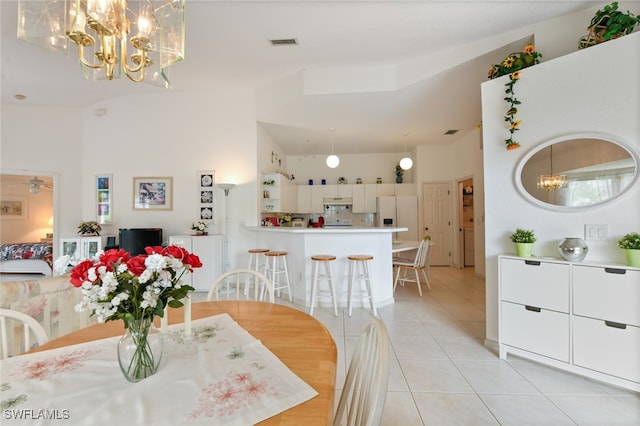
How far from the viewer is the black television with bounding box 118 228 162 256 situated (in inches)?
168

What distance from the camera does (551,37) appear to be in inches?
99.6

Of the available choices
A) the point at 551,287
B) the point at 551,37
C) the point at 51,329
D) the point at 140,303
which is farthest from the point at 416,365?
the point at 551,37

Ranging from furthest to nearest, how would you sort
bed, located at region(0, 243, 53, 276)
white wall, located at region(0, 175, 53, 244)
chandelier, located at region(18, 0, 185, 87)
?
1. white wall, located at region(0, 175, 53, 244)
2. bed, located at region(0, 243, 53, 276)
3. chandelier, located at region(18, 0, 185, 87)

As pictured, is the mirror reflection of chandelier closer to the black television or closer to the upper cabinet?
the upper cabinet

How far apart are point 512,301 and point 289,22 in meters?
3.37

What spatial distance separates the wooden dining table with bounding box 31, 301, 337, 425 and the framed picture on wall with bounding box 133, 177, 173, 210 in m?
3.65

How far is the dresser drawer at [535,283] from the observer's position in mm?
2049

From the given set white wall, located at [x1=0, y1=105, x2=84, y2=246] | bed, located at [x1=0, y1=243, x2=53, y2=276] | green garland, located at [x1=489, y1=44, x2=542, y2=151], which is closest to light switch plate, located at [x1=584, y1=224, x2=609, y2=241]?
green garland, located at [x1=489, y1=44, x2=542, y2=151]

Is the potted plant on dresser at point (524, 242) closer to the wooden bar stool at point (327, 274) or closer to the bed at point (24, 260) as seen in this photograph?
the wooden bar stool at point (327, 274)

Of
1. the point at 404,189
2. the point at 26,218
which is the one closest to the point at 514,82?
→ the point at 404,189

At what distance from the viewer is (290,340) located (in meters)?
1.16

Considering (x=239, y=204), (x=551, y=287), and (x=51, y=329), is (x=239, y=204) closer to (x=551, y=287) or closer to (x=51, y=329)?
(x=51, y=329)

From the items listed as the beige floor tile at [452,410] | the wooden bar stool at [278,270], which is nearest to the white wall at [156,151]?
the wooden bar stool at [278,270]

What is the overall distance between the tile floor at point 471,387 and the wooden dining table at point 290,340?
0.94 meters
